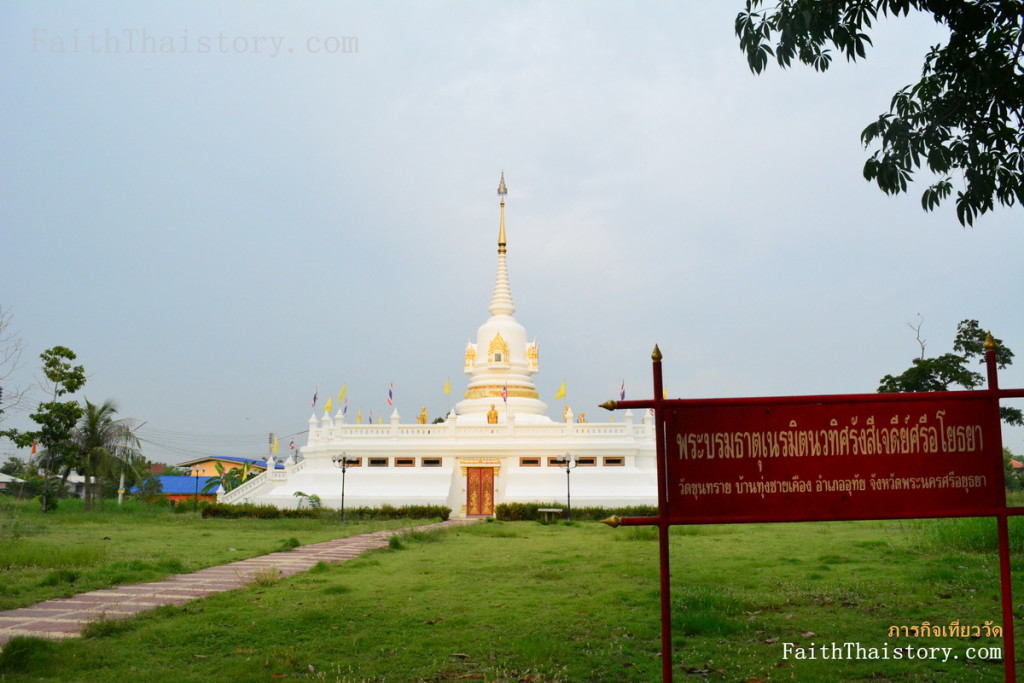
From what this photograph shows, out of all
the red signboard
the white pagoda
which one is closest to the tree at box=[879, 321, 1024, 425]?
the white pagoda

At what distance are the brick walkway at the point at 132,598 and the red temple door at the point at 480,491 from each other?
61.6ft

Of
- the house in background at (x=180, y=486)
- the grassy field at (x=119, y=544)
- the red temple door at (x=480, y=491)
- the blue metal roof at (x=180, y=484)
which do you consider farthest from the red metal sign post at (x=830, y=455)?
the blue metal roof at (x=180, y=484)

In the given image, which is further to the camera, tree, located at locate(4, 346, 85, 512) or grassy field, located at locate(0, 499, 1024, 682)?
tree, located at locate(4, 346, 85, 512)

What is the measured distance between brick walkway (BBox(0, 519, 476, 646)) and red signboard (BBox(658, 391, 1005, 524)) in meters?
6.74

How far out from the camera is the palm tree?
1324 inches

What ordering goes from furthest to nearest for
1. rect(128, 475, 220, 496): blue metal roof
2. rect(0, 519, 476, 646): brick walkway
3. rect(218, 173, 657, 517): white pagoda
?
rect(128, 475, 220, 496): blue metal roof, rect(218, 173, 657, 517): white pagoda, rect(0, 519, 476, 646): brick walkway

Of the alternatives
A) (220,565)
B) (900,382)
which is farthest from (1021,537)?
(900,382)

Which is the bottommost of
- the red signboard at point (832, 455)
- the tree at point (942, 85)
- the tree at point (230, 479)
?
the tree at point (230, 479)

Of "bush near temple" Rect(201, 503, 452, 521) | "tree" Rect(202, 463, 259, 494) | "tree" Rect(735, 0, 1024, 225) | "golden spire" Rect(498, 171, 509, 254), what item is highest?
"golden spire" Rect(498, 171, 509, 254)

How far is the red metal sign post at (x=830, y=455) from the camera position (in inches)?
216

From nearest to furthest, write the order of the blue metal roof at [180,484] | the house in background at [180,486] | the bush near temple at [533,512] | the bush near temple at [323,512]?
the bush near temple at [533,512] < the bush near temple at [323,512] < the house in background at [180,486] < the blue metal roof at [180,484]

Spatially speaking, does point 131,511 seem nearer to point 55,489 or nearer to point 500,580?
point 55,489

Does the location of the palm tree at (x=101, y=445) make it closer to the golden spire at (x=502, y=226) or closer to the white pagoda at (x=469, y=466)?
the white pagoda at (x=469, y=466)

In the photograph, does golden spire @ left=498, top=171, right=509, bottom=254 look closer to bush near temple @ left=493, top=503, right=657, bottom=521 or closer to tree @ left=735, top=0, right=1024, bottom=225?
bush near temple @ left=493, top=503, right=657, bottom=521
